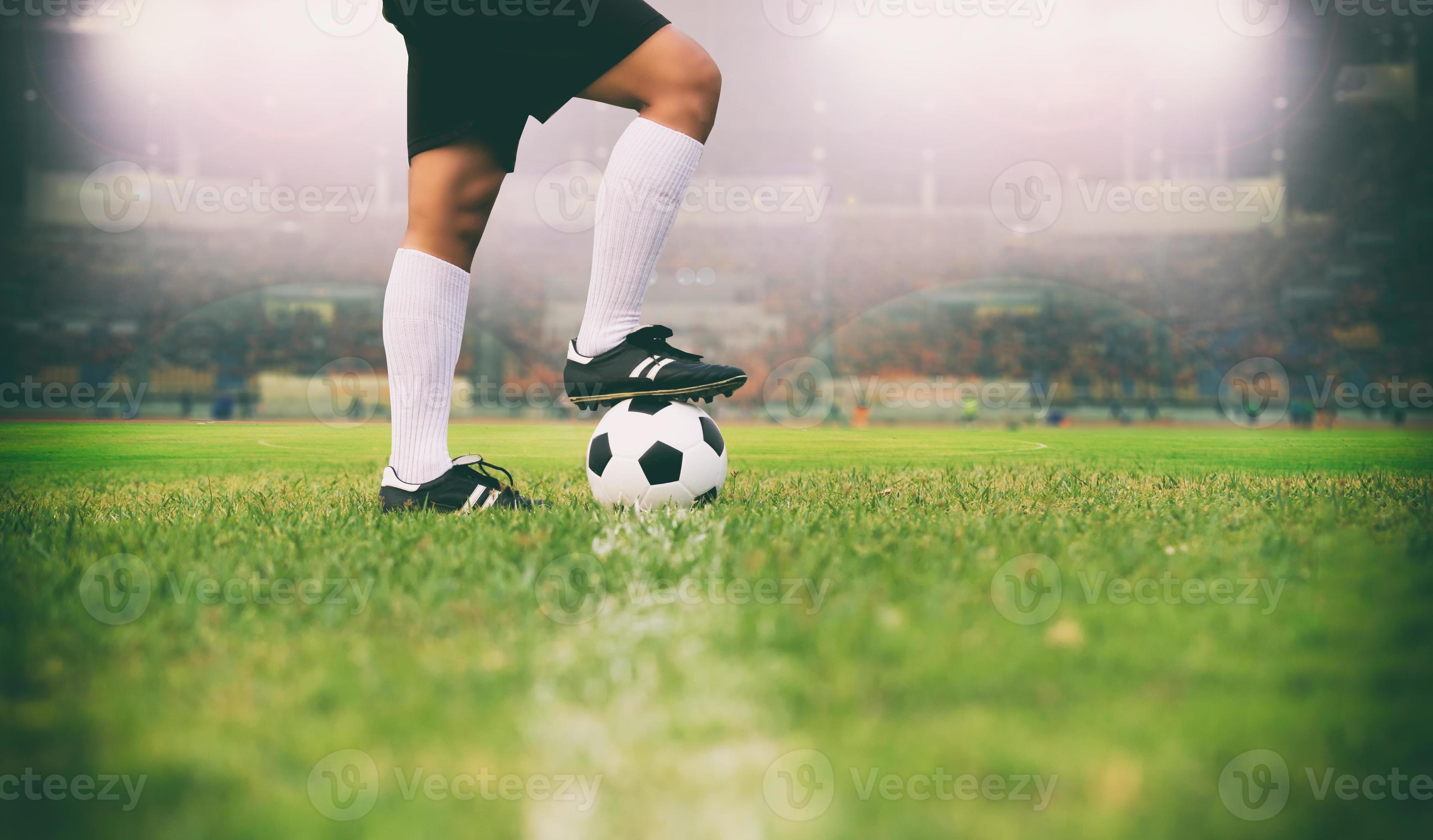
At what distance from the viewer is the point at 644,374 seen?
2.00 meters

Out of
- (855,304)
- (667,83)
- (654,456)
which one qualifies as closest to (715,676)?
(654,456)

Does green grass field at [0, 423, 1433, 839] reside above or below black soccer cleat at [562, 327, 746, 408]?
below

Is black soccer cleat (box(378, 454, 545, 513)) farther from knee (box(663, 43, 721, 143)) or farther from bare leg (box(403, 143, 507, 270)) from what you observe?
knee (box(663, 43, 721, 143))

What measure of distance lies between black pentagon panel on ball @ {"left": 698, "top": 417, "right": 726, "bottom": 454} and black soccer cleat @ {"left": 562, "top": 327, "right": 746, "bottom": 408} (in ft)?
0.54

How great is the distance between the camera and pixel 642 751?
75 centimetres

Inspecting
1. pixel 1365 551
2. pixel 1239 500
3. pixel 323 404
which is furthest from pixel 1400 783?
pixel 323 404

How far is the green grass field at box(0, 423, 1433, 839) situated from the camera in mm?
658

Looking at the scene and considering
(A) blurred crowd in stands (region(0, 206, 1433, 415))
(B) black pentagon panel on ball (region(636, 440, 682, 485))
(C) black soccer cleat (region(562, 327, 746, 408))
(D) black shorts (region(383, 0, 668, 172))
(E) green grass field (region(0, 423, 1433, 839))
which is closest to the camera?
(E) green grass field (region(0, 423, 1433, 839))

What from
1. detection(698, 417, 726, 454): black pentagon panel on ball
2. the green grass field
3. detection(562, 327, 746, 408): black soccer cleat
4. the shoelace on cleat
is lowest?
the green grass field

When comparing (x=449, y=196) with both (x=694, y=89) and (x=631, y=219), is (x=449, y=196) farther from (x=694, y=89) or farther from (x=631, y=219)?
(x=694, y=89)

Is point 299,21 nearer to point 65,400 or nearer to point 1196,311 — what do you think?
point 65,400


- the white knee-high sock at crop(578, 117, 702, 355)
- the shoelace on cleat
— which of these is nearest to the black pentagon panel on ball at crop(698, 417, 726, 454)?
the shoelace on cleat

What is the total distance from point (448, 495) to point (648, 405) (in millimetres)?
567

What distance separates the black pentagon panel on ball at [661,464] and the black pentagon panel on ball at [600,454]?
97mm
